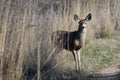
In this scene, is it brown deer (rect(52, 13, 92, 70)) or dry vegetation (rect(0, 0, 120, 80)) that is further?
brown deer (rect(52, 13, 92, 70))

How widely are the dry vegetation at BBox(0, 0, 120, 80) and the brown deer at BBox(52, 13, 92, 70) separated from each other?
147mm

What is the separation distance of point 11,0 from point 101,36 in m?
3.08

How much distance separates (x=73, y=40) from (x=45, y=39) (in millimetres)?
555

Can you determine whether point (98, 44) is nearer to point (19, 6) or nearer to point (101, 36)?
point (101, 36)

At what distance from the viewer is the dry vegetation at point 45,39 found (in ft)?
20.4

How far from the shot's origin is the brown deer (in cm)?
714

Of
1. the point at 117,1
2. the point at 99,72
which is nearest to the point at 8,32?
the point at 99,72

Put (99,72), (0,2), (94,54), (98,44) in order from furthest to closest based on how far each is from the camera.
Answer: (98,44)
(94,54)
(99,72)
(0,2)

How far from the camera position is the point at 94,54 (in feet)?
26.2

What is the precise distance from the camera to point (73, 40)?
7145 millimetres

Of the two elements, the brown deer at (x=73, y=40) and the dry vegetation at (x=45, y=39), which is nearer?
the dry vegetation at (x=45, y=39)

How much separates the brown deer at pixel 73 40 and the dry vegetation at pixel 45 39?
0.48 ft

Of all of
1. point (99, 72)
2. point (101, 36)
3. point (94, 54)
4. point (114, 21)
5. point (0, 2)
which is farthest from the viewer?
point (114, 21)

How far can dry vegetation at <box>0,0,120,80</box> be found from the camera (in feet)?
20.4
